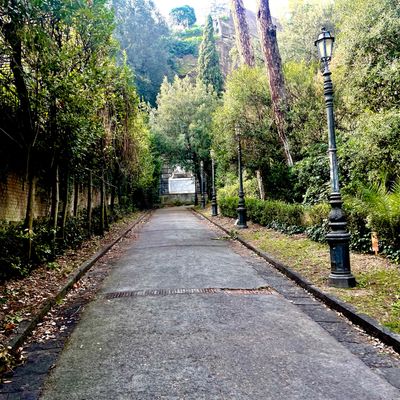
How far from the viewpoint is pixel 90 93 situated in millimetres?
9375

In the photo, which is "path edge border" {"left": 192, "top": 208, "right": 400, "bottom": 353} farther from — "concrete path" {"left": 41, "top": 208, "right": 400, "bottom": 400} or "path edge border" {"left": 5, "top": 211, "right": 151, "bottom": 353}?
"path edge border" {"left": 5, "top": 211, "right": 151, "bottom": 353}

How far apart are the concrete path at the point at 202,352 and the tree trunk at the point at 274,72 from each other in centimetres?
1196

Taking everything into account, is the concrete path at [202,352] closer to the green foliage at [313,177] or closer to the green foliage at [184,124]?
the green foliage at [313,177]

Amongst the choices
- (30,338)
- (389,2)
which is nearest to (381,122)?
(389,2)

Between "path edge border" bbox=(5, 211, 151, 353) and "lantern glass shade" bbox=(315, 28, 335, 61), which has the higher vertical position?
"lantern glass shade" bbox=(315, 28, 335, 61)

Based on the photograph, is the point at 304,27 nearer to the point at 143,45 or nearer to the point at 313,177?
the point at 313,177

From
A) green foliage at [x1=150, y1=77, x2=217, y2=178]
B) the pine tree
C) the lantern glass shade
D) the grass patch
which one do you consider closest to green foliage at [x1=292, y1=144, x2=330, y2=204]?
the grass patch

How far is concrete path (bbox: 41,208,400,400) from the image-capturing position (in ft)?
10.3

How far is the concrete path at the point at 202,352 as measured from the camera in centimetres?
312

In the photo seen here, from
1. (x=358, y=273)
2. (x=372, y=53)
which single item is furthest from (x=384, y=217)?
(x=372, y=53)

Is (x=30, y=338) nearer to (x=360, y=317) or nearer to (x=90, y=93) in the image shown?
(x=360, y=317)

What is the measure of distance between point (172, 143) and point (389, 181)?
28.0 m

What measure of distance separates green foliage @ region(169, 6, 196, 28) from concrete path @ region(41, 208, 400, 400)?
111 m

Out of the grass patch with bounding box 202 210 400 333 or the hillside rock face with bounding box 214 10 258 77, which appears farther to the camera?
the hillside rock face with bounding box 214 10 258 77
